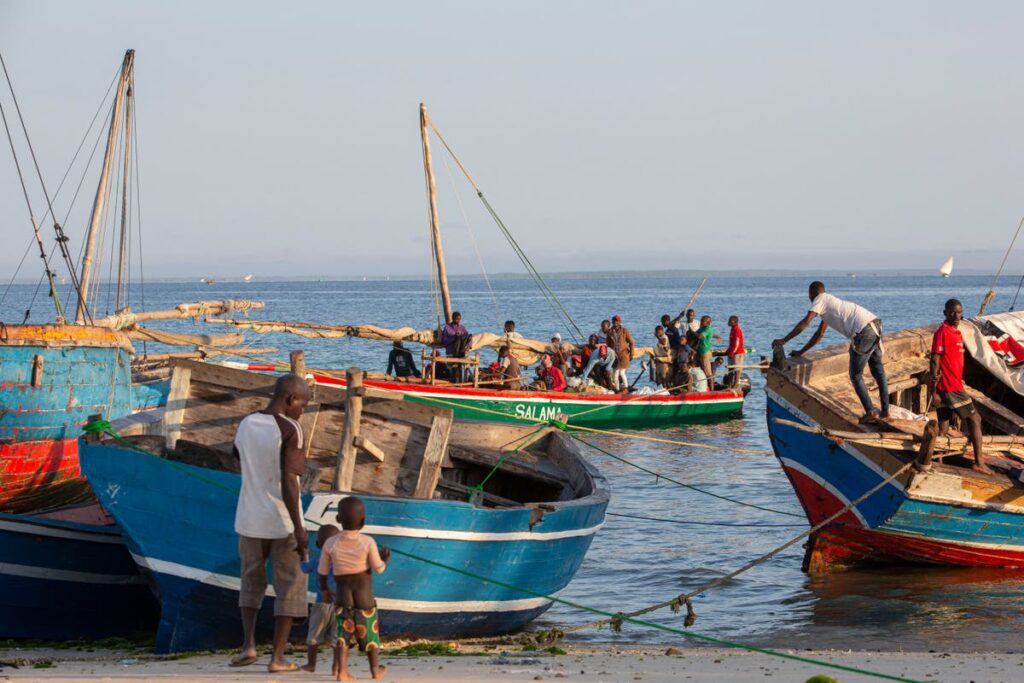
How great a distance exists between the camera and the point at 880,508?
508 inches

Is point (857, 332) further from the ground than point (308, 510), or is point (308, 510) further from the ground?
point (857, 332)

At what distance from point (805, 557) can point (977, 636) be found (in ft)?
9.58

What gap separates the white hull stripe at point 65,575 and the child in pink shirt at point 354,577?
12.9 feet

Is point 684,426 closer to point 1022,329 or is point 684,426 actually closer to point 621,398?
point 621,398

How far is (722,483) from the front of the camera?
21.9 metres

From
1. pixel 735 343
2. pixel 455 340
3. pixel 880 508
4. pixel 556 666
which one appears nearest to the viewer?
pixel 556 666

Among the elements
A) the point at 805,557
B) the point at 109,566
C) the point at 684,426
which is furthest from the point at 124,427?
the point at 684,426

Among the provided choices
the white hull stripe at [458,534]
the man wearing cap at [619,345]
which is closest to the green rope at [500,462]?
the white hull stripe at [458,534]

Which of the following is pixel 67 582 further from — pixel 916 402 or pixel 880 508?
pixel 916 402

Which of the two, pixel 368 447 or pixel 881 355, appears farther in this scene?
pixel 881 355

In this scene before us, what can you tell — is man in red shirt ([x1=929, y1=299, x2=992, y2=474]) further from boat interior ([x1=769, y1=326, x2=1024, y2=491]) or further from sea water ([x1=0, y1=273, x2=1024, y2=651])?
sea water ([x1=0, y1=273, x2=1024, y2=651])

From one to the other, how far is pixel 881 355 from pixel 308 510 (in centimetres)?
726

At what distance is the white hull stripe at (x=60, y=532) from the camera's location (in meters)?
10.4

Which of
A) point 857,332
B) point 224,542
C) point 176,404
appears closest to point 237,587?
point 224,542
